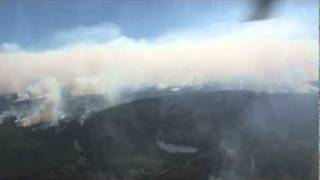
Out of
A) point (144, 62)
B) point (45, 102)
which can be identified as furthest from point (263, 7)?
point (45, 102)

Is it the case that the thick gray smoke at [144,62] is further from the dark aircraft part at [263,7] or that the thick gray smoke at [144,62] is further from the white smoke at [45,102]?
the dark aircraft part at [263,7]

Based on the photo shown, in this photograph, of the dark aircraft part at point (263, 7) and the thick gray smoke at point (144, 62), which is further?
the thick gray smoke at point (144, 62)

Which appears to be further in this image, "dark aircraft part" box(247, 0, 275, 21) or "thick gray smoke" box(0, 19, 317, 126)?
"thick gray smoke" box(0, 19, 317, 126)

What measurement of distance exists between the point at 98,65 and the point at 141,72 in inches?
13.8

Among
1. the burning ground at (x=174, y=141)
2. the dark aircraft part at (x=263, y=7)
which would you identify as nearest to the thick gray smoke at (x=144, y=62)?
the burning ground at (x=174, y=141)

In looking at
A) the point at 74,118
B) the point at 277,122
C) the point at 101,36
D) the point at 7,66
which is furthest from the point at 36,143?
the point at 277,122

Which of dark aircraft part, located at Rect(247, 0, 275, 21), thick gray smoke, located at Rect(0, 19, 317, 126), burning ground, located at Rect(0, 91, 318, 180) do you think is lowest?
burning ground, located at Rect(0, 91, 318, 180)

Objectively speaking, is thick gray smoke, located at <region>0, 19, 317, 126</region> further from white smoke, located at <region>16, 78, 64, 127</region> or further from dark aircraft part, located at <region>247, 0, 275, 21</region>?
dark aircraft part, located at <region>247, 0, 275, 21</region>

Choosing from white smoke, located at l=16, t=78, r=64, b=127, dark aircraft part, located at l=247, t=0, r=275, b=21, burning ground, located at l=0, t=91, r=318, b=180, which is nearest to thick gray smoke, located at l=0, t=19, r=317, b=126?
white smoke, located at l=16, t=78, r=64, b=127

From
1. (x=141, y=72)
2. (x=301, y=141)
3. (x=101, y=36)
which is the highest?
(x=101, y=36)

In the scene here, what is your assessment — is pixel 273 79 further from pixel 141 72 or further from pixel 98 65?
pixel 98 65

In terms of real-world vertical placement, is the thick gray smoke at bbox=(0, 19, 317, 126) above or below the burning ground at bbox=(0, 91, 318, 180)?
above

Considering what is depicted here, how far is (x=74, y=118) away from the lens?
4.21 meters

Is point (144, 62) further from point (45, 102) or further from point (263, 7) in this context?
point (263, 7)
